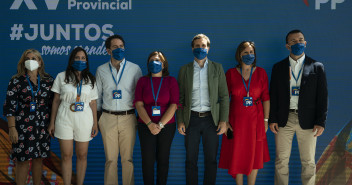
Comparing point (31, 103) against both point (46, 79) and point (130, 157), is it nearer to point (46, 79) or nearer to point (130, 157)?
point (46, 79)

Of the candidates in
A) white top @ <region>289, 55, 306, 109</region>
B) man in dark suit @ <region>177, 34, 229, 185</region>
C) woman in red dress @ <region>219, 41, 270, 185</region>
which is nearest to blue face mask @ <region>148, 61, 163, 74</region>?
man in dark suit @ <region>177, 34, 229, 185</region>

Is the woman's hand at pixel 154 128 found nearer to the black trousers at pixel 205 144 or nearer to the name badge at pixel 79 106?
the black trousers at pixel 205 144

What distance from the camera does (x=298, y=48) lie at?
9.45 ft

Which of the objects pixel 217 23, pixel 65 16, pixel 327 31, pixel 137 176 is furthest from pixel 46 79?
pixel 327 31

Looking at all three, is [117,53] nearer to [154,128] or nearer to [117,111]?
[117,111]

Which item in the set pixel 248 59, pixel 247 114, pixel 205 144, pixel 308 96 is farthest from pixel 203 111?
pixel 308 96

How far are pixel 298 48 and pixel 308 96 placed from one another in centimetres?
51

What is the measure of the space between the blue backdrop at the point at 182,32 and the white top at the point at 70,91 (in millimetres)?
797

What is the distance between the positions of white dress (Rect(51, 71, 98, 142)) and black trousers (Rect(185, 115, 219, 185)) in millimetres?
1045

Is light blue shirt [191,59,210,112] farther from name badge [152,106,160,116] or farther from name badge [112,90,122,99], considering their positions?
name badge [112,90,122,99]

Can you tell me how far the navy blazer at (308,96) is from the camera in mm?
2861

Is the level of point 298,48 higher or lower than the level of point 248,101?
higher

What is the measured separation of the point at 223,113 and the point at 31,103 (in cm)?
195

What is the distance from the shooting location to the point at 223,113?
2777 millimetres
